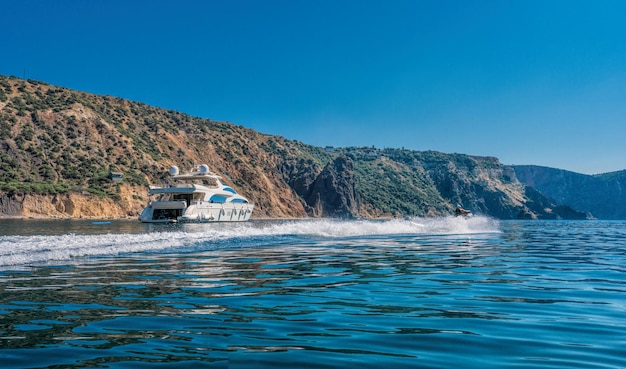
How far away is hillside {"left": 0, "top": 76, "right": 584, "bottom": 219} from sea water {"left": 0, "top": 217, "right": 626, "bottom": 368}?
180 feet

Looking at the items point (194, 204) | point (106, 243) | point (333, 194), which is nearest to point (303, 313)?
point (106, 243)

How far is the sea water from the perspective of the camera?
17.3 feet

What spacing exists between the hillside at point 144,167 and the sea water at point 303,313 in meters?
54.8

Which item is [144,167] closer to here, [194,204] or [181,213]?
[194,204]

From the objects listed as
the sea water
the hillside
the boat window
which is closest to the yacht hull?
the boat window

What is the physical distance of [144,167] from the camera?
83.2 m

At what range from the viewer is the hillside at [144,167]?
66.2 meters

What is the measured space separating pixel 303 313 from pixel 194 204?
44407mm

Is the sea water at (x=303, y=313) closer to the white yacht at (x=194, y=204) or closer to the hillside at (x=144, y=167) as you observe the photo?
the white yacht at (x=194, y=204)

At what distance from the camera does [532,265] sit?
14.9 meters

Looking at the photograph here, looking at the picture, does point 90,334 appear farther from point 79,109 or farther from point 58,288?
point 79,109

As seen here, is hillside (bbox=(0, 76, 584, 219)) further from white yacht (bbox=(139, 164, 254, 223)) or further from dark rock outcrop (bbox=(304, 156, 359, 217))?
white yacht (bbox=(139, 164, 254, 223))

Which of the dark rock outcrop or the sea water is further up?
the dark rock outcrop

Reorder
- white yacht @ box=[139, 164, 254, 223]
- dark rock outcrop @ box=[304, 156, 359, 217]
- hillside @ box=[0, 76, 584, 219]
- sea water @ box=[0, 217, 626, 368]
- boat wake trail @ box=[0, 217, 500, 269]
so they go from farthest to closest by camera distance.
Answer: dark rock outcrop @ box=[304, 156, 359, 217]
hillside @ box=[0, 76, 584, 219]
white yacht @ box=[139, 164, 254, 223]
boat wake trail @ box=[0, 217, 500, 269]
sea water @ box=[0, 217, 626, 368]
